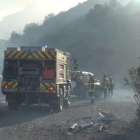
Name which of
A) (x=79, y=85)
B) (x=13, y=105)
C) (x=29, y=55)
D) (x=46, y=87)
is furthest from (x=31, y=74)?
(x=79, y=85)

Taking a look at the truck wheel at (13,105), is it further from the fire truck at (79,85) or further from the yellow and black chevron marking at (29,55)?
the fire truck at (79,85)

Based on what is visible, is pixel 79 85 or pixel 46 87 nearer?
pixel 46 87

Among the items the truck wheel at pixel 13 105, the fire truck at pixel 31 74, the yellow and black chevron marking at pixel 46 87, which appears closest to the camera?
the yellow and black chevron marking at pixel 46 87

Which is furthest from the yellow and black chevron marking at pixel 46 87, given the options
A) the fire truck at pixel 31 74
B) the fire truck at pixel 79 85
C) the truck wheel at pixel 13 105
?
the fire truck at pixel 79 85

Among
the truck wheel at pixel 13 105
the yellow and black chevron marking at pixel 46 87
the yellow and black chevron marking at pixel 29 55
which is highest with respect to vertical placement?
the yellow and black chevron marking at pixel 29 55

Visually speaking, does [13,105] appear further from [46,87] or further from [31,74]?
[46,87]

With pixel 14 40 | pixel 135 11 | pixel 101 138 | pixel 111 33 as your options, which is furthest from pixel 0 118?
pixel 14 40

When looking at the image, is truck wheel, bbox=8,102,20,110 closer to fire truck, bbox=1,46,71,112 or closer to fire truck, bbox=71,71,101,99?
fire truck, bbox=1,46,71,112

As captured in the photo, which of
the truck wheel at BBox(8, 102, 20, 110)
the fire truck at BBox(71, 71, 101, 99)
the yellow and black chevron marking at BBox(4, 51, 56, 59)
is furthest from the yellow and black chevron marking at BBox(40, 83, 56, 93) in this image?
the fire truck at BBox(71, 71, 101, 99)

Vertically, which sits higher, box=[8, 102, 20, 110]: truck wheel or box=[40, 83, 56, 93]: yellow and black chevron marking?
box=[40, 83, 56, 93]: yellow and black chevron marking

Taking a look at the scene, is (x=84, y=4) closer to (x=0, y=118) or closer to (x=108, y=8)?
(x=108, y=8)

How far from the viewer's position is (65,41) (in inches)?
2650

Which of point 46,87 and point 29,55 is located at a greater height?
point 29,55

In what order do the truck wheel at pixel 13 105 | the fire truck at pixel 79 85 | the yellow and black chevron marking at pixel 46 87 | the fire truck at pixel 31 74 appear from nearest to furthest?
1. the yellow and black chevron marking at pixel 46 87
2. the fire truck at pixel 31 74
3. the truck wheel at pixel 13 105
4. the fire truck at pixel 79 85
